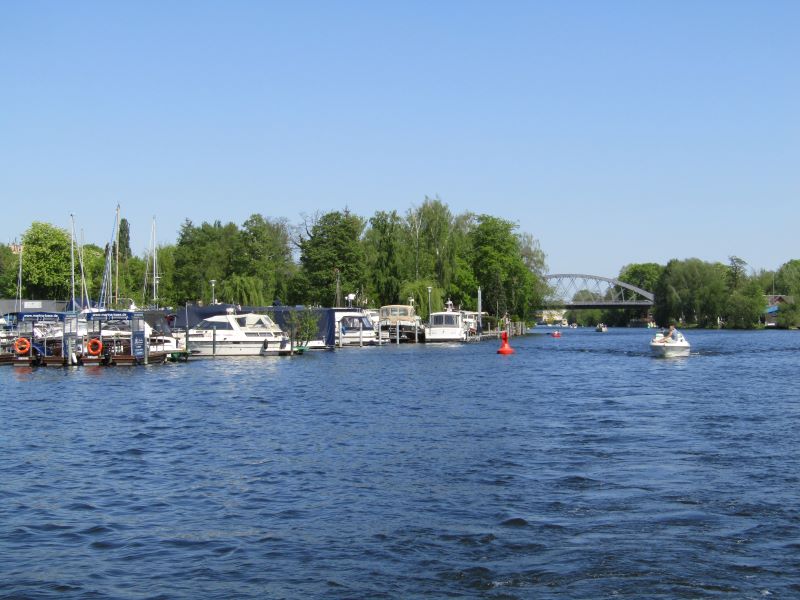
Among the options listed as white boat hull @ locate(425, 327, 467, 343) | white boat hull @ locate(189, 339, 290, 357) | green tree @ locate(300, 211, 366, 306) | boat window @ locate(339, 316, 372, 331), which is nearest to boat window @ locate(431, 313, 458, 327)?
white boat hull @ locate(425, 327, 467, 343)

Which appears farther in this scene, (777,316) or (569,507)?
(777,316)

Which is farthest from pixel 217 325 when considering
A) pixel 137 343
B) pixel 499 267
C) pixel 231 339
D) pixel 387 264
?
pixel 499 267

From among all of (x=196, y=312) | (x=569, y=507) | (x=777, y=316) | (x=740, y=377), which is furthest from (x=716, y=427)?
(x=777, y=316)

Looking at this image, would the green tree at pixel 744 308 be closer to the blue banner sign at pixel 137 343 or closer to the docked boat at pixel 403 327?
the docked boat at pixel 403 327

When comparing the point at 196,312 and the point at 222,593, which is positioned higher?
the point at 196,312

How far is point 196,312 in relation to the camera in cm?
7269

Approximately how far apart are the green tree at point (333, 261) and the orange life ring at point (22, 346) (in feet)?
168

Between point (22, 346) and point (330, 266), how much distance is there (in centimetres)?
5403

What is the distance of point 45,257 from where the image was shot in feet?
Result: 338

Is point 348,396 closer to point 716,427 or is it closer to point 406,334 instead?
point 716,427

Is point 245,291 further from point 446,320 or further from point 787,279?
point 787,279

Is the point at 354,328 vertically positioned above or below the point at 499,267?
below

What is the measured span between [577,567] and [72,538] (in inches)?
282

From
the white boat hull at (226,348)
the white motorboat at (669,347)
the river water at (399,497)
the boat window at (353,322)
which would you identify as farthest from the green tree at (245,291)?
the river water at (399,497)
